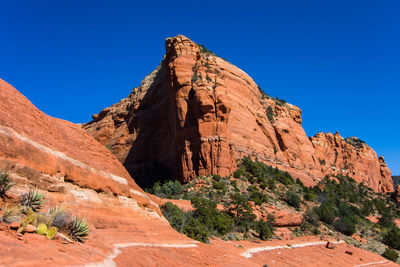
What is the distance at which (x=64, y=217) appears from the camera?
22.2 ft

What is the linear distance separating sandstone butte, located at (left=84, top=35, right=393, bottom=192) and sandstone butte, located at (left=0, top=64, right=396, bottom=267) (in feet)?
72.4

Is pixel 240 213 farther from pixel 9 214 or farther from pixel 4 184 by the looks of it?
pixel 9 214

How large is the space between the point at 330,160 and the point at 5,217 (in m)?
77.7

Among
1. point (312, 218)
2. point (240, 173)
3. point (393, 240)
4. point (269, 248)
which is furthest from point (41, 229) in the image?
point (393, 240)

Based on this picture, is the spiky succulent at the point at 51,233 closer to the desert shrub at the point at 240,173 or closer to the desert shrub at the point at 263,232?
the desert shrub at the point at 263,232

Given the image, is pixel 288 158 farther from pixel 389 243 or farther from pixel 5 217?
pixel 5 217

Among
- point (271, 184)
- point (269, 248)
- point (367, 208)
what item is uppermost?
point (271, 184)

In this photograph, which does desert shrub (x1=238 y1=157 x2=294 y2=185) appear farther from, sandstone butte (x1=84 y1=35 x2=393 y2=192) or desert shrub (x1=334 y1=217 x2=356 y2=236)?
desert shrub (x1=334 y1=217 x2=356 y2=236)

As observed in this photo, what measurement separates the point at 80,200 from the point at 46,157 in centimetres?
176

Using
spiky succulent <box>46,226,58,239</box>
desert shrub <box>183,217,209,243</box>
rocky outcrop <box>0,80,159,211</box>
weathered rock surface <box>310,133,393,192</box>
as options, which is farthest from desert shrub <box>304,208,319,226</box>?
weathered rock surface <box>310,133,393,192</box>

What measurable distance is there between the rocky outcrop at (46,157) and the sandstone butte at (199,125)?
2286 centimetres

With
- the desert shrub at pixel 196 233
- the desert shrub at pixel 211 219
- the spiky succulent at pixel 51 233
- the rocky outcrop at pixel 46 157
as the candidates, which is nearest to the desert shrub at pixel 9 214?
the spiky succulent at pixel 51 233

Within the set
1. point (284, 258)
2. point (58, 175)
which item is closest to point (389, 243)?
point (284, 258)

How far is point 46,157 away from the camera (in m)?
8.84
